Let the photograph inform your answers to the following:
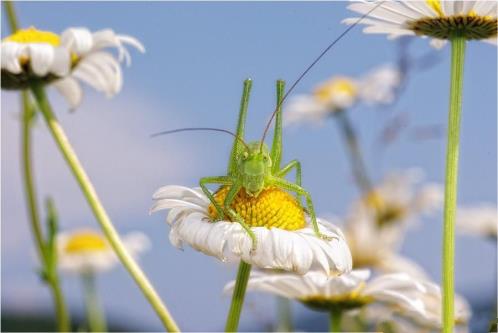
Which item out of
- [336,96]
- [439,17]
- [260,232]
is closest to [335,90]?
[336,96]

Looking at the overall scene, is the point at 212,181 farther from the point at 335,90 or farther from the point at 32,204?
the point at 335,90

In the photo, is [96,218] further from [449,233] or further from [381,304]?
[381,304]

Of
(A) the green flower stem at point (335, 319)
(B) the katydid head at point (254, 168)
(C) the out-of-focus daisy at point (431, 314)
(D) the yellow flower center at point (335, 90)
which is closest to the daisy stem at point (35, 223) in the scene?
(A) the green flower stem at point (335, 319)

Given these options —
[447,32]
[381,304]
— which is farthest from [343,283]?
[447,32]

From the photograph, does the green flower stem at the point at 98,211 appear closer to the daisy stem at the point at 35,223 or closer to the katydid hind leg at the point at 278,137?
the katydid hind leg at the point at 278,137

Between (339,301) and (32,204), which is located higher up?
(32,204)
